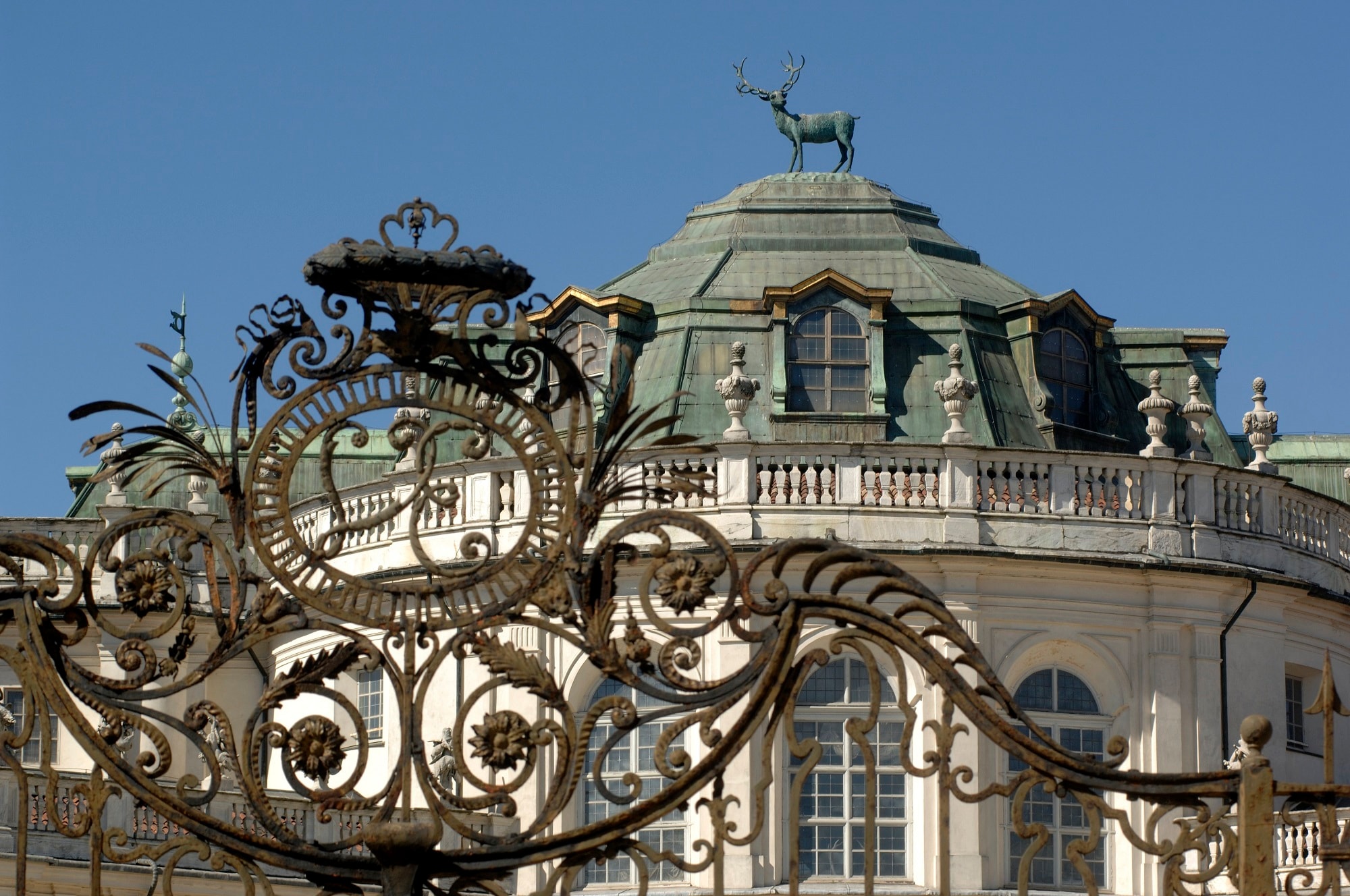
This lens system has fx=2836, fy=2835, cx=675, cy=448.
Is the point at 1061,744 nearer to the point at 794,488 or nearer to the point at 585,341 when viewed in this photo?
the point at 794,488

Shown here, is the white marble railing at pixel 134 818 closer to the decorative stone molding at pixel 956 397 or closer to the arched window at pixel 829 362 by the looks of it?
the decorative stone molding at pixel 956 397

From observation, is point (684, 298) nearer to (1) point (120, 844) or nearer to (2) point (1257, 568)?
(2) point (1257, 568)

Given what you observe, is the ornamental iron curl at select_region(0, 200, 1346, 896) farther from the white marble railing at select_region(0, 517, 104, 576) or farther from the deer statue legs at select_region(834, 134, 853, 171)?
the deer statue legs at select_region(834, 134, 853, 171)

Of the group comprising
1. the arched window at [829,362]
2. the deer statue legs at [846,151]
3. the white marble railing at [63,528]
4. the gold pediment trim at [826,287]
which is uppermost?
the deer statue legs at [846,151]

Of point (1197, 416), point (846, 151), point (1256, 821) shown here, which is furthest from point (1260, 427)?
point (1256, 821)

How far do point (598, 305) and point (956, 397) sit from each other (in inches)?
218

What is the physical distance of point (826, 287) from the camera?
38031 mm

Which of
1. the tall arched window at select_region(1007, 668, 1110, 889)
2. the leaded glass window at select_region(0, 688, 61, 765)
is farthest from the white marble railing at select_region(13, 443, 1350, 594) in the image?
the leaded glass window at select_region(0, 688, 61, 765)

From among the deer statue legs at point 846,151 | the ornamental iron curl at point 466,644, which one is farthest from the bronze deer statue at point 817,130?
the ornamental iron curl at point 466,644

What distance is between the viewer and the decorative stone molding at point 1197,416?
38.1 metres

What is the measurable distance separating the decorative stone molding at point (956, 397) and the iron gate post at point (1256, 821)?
22.6 metres

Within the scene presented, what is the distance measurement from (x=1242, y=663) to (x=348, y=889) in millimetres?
24312

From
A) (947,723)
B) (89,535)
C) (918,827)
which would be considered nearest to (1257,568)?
(918,827)

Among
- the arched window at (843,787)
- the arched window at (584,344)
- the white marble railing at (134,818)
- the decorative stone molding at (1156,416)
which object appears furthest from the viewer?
the arched window at (584,344)
